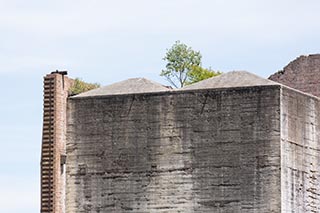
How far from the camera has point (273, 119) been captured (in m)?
48.0

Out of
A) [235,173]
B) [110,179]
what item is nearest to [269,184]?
[235,173]

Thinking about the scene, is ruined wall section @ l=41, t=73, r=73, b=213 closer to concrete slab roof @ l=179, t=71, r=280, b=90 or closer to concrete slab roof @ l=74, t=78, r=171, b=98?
concrete slab roof @ l=74, t=78, r=171, b=98

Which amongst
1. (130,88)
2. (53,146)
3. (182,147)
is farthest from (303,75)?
(53,146)

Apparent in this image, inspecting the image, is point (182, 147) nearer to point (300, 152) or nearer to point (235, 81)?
point (235, 81)

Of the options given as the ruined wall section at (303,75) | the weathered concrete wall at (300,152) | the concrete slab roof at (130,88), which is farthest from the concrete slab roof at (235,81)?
the ruined wall section at (303,75)

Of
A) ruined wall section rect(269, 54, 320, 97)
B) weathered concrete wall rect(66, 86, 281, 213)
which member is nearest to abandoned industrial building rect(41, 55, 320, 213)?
weathered concrete wall rect(66, 86, 281, 213)

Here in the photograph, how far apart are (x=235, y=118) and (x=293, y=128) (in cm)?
153

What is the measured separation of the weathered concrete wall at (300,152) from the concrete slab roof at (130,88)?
3.30 metres

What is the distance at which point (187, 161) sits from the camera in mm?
48375

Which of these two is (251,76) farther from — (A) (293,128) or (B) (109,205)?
(B) (109,205)

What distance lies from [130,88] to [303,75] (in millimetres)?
10107

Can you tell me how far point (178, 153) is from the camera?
48.5m

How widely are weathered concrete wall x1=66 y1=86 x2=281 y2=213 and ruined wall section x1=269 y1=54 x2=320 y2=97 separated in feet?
33.1

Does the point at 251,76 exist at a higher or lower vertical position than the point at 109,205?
higher
